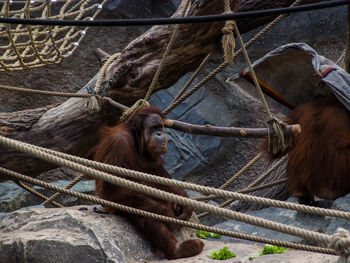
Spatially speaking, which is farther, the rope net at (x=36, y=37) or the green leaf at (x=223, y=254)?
the rope net at (x=36, y=37)

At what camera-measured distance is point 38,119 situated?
404cm

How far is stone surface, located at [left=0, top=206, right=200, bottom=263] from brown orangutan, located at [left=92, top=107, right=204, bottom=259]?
0.29ft

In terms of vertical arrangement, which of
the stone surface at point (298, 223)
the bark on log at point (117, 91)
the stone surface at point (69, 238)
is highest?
the bark on log at point (117, 91)

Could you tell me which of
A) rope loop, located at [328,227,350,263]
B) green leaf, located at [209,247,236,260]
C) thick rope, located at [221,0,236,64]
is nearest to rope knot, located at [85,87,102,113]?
thick rope, located at [221,0,236,64]

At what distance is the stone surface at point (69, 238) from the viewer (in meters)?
2.56

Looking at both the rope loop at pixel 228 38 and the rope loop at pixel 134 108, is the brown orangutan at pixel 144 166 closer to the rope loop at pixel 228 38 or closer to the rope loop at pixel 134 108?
the rope loop at pixel 134 108

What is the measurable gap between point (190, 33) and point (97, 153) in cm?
115

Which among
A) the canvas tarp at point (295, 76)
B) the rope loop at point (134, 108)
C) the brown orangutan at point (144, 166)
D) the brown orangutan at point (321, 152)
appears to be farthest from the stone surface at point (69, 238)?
the canvas tarp at point (295, 76)

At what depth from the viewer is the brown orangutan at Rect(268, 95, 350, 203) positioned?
12.5ft

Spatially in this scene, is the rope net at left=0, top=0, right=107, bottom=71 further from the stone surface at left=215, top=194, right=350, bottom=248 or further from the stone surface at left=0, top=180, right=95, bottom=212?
the stone surface at left=215, top=194, right=350, bottom=248

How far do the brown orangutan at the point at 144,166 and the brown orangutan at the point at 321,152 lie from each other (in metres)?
1.02

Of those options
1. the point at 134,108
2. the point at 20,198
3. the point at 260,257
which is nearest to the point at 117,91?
the point at 134,108

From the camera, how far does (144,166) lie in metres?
3.36

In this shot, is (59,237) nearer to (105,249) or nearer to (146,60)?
(105,249)
